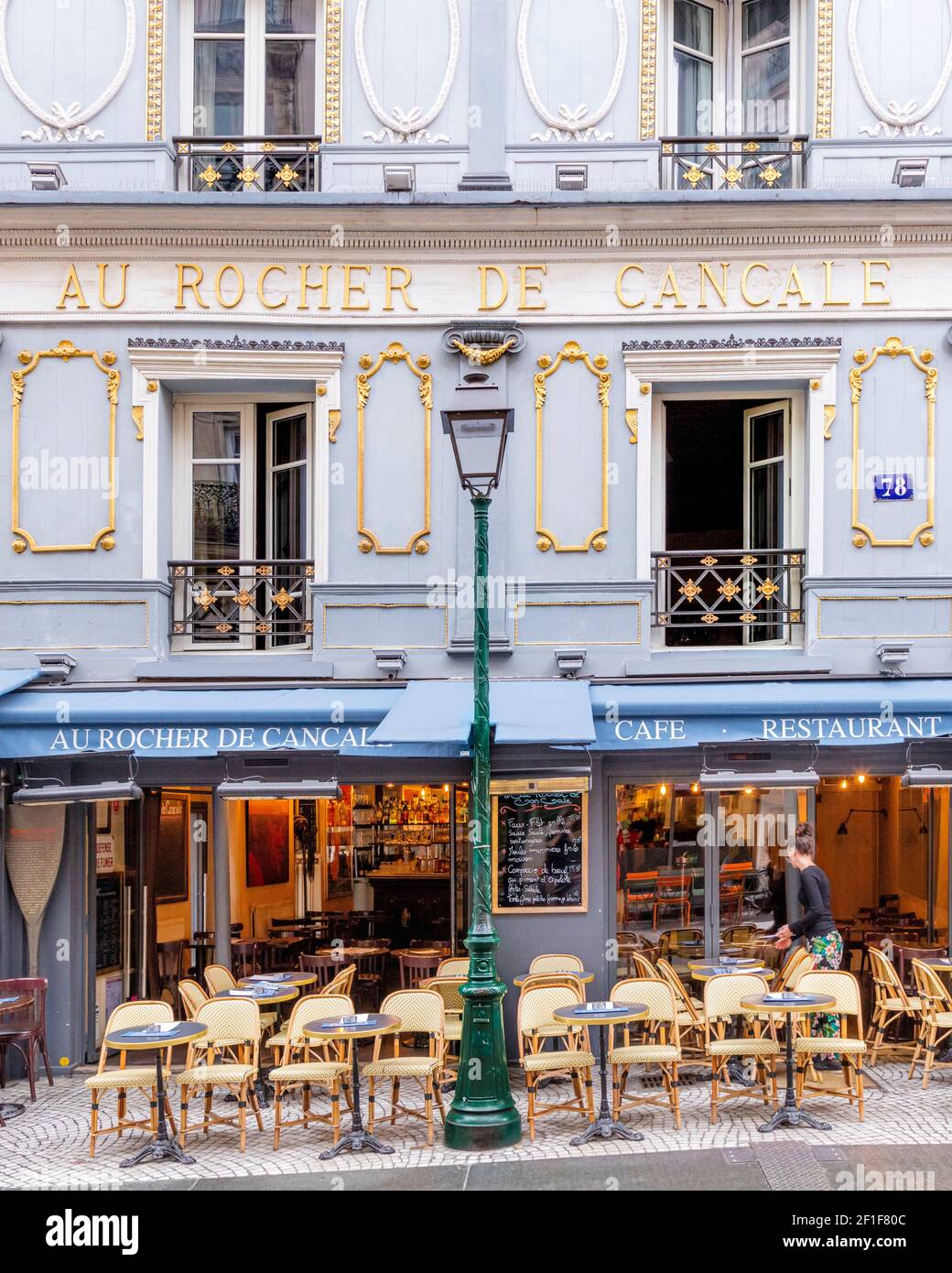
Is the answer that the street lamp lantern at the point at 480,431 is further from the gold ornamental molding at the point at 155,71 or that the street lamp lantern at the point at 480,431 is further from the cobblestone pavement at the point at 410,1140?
the gold ornamental molding at the point at 155,71

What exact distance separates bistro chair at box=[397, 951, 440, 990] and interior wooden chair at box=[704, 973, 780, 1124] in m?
2.53

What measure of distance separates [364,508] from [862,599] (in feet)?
14.5

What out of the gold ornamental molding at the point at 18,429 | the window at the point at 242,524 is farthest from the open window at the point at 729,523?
the gold ornamental molding at the point at 18,429

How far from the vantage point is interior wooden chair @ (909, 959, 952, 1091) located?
991cm

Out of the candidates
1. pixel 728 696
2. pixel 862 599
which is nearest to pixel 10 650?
pixel 728 696

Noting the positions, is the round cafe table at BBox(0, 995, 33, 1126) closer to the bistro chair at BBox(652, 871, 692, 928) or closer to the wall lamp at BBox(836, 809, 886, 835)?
the bistro chair at BBox(652, 871, 692, 928)

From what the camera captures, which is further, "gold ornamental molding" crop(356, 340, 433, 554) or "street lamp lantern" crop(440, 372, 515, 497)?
"gold ornamental molding" crop(356, 340, 433, 554)

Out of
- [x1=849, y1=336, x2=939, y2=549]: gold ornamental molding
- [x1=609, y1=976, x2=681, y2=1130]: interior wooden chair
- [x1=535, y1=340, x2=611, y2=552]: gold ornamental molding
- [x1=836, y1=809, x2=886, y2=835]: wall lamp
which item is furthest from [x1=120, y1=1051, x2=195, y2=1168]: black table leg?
[x1=849, y1=336, x2=939, y2=549]: gold ornamental molding

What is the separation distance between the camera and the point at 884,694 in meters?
10.7

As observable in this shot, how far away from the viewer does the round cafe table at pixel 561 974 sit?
33.3ft

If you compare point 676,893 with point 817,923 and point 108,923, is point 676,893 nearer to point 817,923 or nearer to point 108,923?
point 817,923
